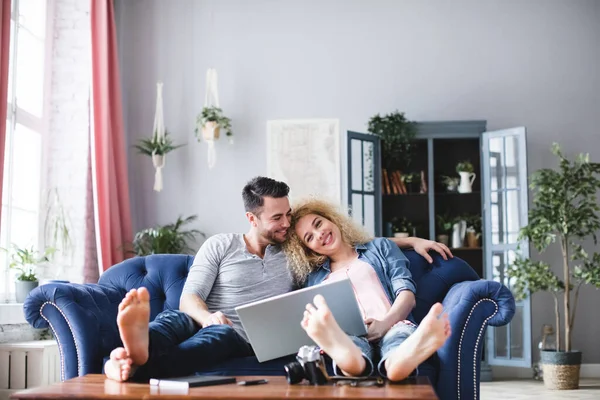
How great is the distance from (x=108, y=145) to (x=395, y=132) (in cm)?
211

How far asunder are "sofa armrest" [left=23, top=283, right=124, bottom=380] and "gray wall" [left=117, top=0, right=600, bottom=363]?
132 inches

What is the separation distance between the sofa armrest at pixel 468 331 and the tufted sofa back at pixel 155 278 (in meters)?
1.18

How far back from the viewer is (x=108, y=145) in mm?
5648

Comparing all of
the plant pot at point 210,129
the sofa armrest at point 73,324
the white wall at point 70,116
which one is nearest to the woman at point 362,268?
the sofa armrest at point 73,324

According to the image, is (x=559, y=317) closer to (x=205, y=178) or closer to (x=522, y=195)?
(x=522, y=195)

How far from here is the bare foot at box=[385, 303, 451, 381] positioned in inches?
85.9

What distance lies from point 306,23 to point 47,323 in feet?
13.3

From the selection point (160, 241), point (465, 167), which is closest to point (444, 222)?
point (465, 167)

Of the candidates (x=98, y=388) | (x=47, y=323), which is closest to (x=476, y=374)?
(x=98, y=388)

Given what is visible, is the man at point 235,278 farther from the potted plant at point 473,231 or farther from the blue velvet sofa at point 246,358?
the potted plant at point 473,231

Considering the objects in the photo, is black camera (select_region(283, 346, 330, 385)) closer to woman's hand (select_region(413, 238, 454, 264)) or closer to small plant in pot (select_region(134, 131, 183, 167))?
woman's hand (select_region(413, 238, 454, 264))

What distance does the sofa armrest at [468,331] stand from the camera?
9.09 feet

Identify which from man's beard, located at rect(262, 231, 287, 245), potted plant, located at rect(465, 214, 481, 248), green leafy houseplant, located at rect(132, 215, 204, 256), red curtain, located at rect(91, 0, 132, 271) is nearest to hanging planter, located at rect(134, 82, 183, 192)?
red curtain, located at rect(91, 0, 132, 271)

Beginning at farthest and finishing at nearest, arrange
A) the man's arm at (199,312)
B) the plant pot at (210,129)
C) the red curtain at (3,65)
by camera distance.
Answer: the plant pot at (210,129)
the red curtain at (3,65)
the man's arm at (199,312)
